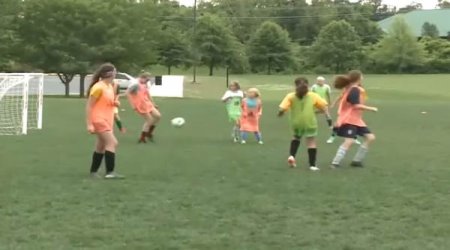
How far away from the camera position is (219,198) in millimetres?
9172

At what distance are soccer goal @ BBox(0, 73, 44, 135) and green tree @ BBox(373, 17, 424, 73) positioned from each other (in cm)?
6596

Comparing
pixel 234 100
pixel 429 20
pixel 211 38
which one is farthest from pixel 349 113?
pixel 429 20

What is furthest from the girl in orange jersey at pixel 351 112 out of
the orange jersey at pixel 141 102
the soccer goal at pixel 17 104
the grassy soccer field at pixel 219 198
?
the soccer goal at pixel 17 104

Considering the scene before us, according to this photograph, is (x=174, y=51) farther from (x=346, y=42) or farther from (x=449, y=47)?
(x=449, y=47)

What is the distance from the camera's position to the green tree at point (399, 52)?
86.6 metres

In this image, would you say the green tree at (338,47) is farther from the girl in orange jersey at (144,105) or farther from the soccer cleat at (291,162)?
the soccer cleat at (291,162)

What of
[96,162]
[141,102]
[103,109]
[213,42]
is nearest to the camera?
[103,109]

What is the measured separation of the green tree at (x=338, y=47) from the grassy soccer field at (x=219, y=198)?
70173 millimetres

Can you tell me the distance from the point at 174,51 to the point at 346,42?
20576mm

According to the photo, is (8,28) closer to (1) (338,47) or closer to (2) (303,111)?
(2) (303,111)

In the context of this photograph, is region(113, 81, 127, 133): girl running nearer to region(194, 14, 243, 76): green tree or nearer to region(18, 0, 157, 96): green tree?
region(18, 0, 157, 96): green tree

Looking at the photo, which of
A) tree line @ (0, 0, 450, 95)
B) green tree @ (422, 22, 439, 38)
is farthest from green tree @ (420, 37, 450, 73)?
green tree @ (422, 22, 439, 38)

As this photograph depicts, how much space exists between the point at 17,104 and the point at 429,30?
90.5 metres

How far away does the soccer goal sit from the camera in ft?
66.3
